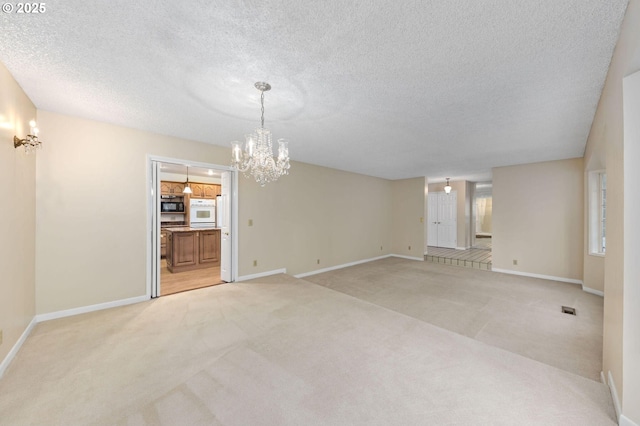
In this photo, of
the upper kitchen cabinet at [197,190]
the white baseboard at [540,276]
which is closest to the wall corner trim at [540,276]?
the white baseboard at [540,276]

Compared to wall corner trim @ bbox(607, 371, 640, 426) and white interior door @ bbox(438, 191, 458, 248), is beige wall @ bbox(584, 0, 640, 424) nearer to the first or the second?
wall corner trim @ bbox(607, 371, 640, 426)

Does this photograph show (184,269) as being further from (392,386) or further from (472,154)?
Answer: (472,154)

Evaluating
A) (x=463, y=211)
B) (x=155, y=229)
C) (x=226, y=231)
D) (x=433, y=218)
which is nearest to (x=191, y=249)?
(x=226, y=231)

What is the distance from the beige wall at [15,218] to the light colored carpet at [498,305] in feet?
13.1

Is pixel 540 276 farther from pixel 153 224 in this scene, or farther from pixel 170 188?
pixel 170 188

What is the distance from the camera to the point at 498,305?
12.2 feet

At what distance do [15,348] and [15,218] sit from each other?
3.89ft

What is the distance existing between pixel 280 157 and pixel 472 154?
154 inches

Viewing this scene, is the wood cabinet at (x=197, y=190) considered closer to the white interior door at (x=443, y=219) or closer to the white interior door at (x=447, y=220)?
the white interior door at (x=443, y=219)

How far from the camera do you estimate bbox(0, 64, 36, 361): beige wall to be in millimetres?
2002

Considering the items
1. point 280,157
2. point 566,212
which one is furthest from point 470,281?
point 280,157

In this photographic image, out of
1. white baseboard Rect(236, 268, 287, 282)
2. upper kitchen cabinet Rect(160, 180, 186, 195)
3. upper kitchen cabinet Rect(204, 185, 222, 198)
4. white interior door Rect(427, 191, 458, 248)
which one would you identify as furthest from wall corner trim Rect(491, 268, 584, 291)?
upper kitchen cabinet Rect(160, 180, 186, 195)

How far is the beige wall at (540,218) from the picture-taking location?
4.87 meters

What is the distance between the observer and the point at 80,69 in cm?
200
